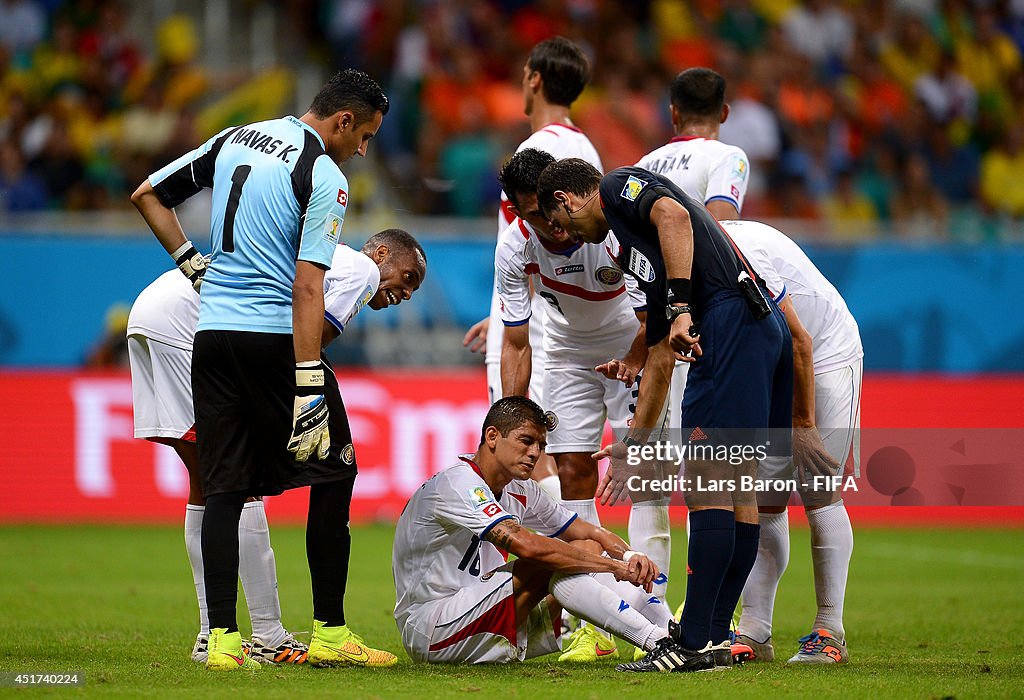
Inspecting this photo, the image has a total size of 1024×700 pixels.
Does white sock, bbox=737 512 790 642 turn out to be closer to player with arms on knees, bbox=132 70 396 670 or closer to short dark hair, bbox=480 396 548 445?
short dark hair, bbox=480 396 548 445

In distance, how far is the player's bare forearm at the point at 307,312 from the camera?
5.39 meters

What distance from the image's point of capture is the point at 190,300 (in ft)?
21.2

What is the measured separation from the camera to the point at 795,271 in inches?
253

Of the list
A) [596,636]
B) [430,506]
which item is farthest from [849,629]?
[430,506]

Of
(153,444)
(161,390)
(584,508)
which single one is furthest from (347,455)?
(153,444)

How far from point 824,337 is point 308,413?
2701 millimetres

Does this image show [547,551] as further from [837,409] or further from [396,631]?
[396,631]

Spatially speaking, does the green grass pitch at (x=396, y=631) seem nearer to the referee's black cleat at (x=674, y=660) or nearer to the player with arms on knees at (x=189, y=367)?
the referee's black cleat at (x=674, y=660)

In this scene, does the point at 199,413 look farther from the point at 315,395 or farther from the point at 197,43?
the point at 197,43

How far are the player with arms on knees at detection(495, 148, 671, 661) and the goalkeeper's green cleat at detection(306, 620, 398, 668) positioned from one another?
980 mm

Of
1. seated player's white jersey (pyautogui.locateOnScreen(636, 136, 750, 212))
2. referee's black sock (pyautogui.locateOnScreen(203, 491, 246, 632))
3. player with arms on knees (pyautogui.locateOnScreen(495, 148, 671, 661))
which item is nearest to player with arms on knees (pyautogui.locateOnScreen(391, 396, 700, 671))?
player with arms on knees (pyautogui.locateOnScreen(495, 148, 671, 661))

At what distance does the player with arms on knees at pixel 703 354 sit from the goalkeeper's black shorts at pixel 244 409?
4.69ft

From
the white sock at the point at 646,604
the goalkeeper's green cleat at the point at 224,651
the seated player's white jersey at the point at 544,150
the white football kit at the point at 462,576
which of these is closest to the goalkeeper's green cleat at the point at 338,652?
the white football kit at the point at 462,576

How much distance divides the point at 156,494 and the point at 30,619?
17.9 ft
